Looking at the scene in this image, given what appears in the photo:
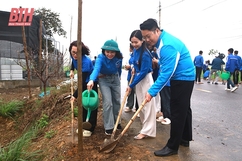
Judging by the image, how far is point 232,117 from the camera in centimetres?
507

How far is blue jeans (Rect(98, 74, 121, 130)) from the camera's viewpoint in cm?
337

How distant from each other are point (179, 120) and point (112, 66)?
4.25 feet

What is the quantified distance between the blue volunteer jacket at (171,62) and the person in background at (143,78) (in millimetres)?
521

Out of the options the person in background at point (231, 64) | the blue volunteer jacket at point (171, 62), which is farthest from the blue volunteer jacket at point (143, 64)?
the person in background at point (231, 64)

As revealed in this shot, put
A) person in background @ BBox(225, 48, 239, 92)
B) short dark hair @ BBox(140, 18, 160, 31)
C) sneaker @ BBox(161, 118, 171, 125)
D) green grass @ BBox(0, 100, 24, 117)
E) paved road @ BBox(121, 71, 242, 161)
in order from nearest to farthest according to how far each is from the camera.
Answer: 1. short dark hair @ BBox(140, 18, 160, 31)
2. paved road @ BBox(121, 71, 242, 161)
3. sneaker @ BBox(161, 118, 171, 125)
4. green grass @ BBox(0, 100, 24, 117)
5. person in background @ BBox(225, 48, 239, 92)

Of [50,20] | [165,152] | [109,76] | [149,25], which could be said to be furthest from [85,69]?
[50,20]

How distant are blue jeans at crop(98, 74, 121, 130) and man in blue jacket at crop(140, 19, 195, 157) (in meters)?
0.82

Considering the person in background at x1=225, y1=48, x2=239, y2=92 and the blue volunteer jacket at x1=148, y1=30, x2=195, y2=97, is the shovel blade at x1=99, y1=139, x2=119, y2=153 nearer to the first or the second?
the blue volunteer jacket at x1=148, y1=30, x2=195, y2=97

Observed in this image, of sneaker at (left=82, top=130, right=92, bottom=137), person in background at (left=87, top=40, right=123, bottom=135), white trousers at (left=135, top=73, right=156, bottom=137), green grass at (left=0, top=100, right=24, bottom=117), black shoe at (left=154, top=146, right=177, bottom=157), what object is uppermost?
person in background at (left=87, top=40, right=123, bottom=135)

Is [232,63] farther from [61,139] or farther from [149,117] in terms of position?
[61,139]

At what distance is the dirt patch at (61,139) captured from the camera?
9.20 feet

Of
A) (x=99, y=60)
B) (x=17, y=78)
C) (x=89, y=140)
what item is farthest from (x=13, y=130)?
(x=17, y=78)

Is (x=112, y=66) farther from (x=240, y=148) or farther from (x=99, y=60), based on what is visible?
(x=240, y=148)

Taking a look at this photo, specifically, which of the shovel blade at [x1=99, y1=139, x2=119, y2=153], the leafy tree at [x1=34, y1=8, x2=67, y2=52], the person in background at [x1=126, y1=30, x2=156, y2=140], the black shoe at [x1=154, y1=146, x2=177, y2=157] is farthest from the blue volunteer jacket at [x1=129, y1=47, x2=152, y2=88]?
the leafy tree at [x1=34, y1=8, x2=67, y2=52]
